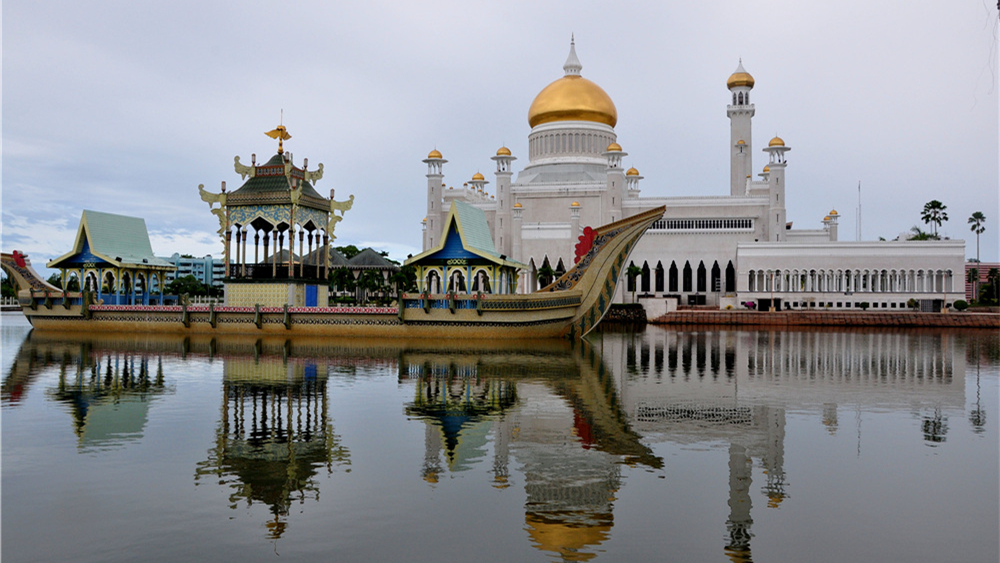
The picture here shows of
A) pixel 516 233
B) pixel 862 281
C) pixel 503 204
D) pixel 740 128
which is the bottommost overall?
pixel 862 281

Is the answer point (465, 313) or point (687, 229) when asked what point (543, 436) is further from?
point (687, 229)

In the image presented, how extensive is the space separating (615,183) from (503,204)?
9531 millimetres

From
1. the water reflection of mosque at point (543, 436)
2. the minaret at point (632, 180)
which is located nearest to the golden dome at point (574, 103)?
the minaret at point (632, 180)

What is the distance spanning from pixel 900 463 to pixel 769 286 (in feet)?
164

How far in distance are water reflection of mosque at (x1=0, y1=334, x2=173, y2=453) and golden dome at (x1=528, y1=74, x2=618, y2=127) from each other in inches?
1985

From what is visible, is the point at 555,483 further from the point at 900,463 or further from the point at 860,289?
the point at 860,289

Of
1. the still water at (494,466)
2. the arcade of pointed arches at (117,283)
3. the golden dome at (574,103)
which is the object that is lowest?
the still water at (494,466)

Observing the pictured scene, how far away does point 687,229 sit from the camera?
206ft

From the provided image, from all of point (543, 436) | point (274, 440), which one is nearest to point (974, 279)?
point (543, 436)

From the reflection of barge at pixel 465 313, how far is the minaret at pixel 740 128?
42.2 m

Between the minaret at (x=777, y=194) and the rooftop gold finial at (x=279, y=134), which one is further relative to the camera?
the minaret at (x=777, y=194)

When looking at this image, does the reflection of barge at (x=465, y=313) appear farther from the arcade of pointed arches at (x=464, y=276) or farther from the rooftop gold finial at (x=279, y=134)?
the rooftop gold finial at (x=279, y=134)

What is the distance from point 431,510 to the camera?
25.1 ft

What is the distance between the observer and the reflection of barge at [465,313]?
28.9m
